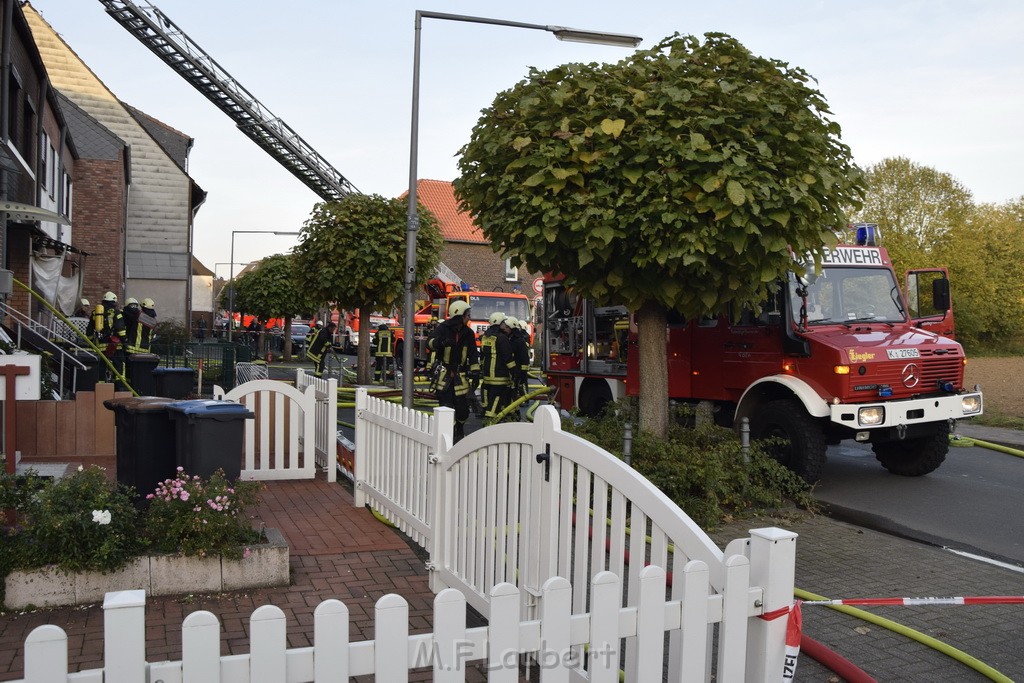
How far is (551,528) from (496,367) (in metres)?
7.92

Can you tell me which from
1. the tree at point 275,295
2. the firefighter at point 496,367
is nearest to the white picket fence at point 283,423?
the firefighter at point 496,367

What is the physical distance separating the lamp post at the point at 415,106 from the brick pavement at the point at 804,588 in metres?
4.57

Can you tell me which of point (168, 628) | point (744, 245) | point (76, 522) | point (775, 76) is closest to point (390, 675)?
point (168, 628)

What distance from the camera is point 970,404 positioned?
29.9 ft

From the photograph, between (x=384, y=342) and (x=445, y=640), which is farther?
(x=384, y=342)

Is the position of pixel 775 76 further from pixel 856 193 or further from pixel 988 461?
pixel 988 461

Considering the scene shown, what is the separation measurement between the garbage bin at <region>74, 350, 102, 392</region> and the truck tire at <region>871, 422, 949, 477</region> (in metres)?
10.1

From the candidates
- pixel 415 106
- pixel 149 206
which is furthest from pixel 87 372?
pixel 149 206

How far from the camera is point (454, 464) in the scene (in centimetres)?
513

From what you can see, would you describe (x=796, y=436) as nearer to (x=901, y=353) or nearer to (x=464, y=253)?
(x=901, y=353)

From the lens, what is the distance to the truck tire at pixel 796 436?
8508 mm

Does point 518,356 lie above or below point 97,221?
below

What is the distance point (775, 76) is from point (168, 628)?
19.9ft

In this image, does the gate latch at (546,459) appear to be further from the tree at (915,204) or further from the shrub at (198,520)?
the tree at (915,204)
